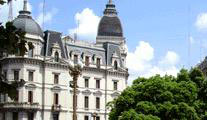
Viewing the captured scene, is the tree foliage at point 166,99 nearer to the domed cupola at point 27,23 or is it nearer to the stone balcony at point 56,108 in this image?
the stone balcony at point 56,108

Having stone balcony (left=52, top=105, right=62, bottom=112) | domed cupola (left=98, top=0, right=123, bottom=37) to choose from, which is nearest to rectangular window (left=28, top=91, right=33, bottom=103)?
stone balcony (left=52, top=105, right=62, bottom=112)

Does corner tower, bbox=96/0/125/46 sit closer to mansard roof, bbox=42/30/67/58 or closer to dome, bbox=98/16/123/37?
dome, bbox=98/16/123/37

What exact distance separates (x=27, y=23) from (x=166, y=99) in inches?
1049

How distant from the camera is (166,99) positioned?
4759 centimetres

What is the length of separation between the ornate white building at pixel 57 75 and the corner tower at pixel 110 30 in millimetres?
2094

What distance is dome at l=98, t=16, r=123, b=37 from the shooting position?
80375 mm

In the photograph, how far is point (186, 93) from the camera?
4797 centimetres

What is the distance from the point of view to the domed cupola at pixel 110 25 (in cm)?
8044

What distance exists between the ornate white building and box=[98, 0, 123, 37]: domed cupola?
2.82m

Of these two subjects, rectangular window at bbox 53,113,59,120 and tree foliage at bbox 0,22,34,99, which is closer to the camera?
tree foliage at bbox 0,22,34,99

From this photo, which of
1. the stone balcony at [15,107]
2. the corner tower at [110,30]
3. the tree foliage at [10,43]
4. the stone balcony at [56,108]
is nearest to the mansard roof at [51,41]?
the stone balcony at [56,108]

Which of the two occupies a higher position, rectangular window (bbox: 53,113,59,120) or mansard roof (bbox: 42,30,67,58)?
mansard roof (bbox: 42,30,67,58)

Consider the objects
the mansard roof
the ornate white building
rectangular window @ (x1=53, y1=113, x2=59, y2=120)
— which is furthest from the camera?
the mansard roof

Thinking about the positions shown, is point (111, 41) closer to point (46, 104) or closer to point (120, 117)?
point (46, 104)
